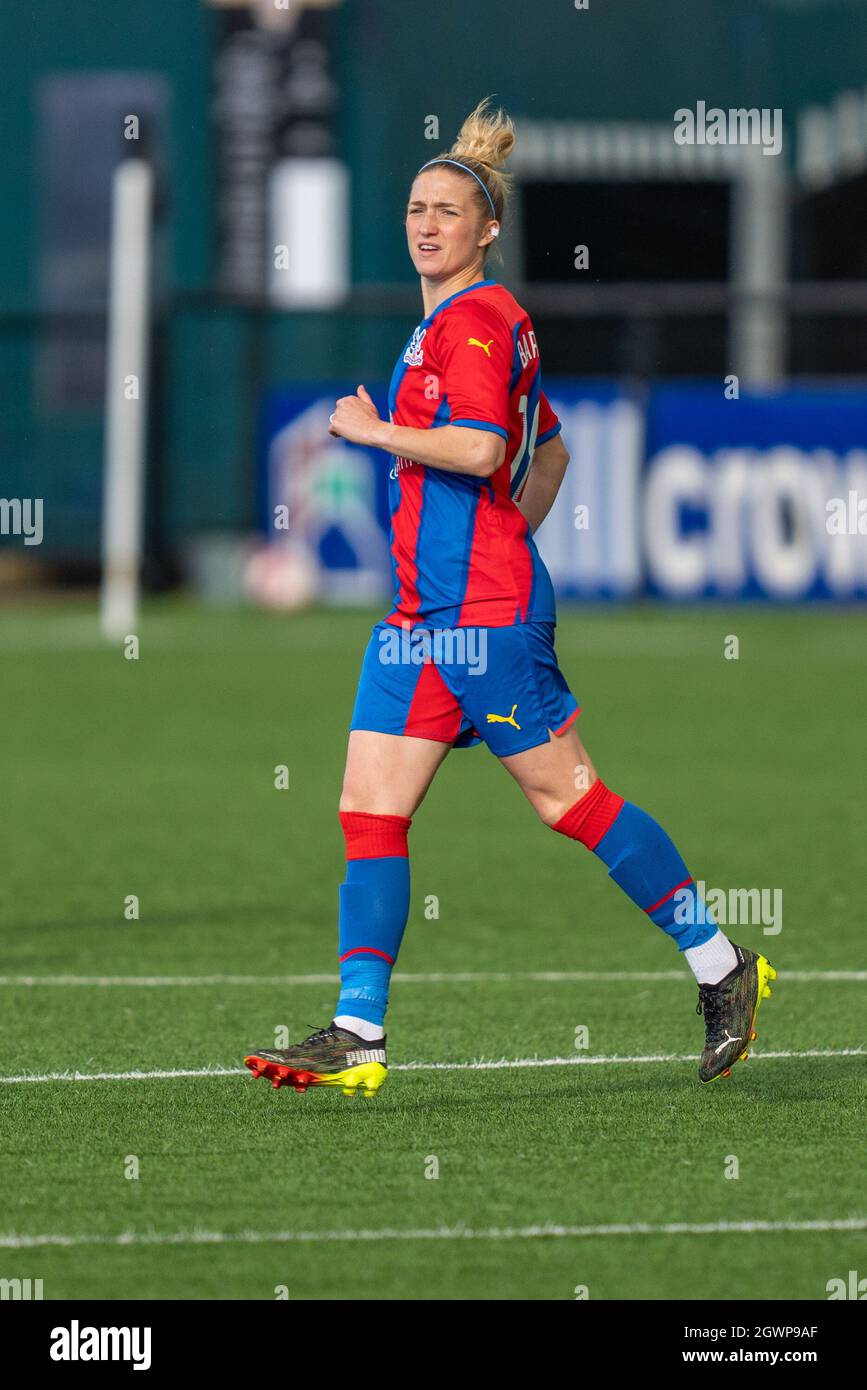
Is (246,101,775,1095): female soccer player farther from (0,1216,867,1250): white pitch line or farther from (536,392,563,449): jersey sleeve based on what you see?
(0,1216,867,1250): white pitch line

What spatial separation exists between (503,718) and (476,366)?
79cm

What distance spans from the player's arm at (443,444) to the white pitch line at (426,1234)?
1745 mm

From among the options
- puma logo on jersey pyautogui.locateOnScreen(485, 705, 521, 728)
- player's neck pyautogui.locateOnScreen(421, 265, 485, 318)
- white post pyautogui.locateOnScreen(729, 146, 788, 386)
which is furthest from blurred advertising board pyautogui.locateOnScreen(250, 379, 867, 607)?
puma logo on jersey pyautogui.locateOnScreen(485, 705, 521, 728)

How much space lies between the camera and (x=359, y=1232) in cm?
498

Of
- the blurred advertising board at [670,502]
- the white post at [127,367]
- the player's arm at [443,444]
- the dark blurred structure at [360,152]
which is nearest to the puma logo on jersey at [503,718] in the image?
the player's arm at [443,444]

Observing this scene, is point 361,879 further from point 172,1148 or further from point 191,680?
point 191,680

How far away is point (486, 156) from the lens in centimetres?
618

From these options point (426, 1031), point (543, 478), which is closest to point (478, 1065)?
point (426, 1031)

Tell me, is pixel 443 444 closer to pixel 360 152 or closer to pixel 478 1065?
pixel 478 1065

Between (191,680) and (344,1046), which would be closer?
(344,1046)

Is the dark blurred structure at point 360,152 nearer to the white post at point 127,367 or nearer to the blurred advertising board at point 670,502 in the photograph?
the blurred advertising board at point 670,502

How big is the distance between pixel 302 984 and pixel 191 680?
10.6 m

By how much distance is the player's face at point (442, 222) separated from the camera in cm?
605
